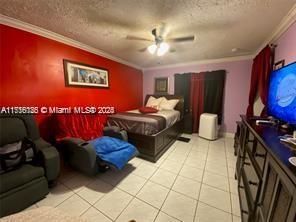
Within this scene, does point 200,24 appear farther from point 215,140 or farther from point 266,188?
point 215,140

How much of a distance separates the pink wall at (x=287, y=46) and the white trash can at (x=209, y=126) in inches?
68.1

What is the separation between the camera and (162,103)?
13.2ft

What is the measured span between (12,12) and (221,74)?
13.7 ft

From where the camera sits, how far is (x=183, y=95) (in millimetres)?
4105

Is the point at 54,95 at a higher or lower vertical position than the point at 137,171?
higher

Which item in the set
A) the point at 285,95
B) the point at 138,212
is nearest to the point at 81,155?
the point at 138,212

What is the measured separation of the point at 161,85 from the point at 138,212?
381 centimetres

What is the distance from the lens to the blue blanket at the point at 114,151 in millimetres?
1819

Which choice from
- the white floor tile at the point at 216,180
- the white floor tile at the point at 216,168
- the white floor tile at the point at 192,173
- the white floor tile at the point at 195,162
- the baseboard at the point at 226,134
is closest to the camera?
the white floor tile at the point at 216,180

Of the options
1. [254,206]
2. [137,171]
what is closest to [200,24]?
[254,206]

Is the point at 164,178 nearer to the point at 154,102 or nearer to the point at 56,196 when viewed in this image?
the point at 56,196

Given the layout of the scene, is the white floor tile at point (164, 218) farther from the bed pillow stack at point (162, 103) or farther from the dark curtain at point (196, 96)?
the dark curtain at point (196, 96)

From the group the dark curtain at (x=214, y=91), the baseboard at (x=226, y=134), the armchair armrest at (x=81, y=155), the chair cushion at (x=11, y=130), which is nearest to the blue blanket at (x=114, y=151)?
the armchair armrest at (x=81, y=155)

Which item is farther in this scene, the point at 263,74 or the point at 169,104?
the point at 169,104
